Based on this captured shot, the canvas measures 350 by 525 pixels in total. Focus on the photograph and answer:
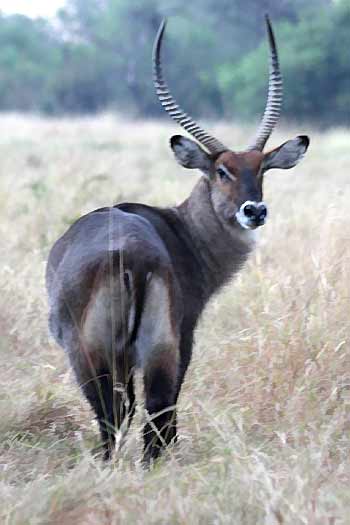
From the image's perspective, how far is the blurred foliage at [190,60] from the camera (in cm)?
2638

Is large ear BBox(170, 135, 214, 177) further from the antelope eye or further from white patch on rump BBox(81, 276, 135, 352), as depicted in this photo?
white patch on rump BBox(81, 276, 135, 352)

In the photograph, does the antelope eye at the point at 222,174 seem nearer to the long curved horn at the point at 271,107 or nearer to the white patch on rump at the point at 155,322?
the long curved horn at the point at 271,107

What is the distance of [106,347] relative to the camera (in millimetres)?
3709

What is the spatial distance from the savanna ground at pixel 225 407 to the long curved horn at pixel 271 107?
0.79 m

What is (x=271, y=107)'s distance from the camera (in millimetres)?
4988

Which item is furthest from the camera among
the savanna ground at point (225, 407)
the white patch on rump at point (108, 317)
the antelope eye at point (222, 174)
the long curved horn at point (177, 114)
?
the long curved horn at point (177, 114)

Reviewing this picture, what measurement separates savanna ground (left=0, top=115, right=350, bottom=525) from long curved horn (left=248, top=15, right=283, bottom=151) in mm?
786

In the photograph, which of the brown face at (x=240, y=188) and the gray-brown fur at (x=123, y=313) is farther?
the brown face at (x=240, y=188)

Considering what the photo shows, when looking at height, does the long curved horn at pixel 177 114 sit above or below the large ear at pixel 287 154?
above

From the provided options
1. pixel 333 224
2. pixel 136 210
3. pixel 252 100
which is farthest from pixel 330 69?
pixel 136 210

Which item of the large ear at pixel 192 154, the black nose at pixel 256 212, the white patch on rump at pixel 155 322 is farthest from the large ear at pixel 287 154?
the white patch on rump at pixel 155 322

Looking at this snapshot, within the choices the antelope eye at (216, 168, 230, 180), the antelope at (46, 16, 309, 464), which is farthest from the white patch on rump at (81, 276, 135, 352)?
the antelope eye at (216, 168, 230, 180)

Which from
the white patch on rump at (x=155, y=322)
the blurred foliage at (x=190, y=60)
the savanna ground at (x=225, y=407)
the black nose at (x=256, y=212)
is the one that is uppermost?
the blurred foliage at (x=190, y=60)

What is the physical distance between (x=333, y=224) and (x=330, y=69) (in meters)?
20.9
